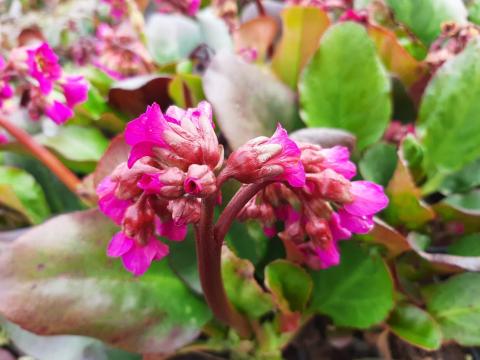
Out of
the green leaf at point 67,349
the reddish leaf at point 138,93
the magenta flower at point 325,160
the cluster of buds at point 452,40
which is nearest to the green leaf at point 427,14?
the cluster of buds at point 452,40

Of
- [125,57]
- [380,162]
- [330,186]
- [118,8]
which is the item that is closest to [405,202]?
[380,162]

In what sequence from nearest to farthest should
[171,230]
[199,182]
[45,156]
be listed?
[199,182] → [171,230] → [45,156]

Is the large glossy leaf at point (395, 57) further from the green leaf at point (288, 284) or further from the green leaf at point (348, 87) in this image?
the green leaf at point (288, 284)

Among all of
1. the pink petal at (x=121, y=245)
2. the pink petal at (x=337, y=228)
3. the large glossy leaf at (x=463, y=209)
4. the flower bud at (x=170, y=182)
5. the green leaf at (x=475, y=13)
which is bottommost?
the large glossy leaf at (x=463, y=209)

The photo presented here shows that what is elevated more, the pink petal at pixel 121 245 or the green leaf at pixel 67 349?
the pink petal at pixel 121 245

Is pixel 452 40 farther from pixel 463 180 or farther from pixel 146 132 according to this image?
pixel 146 132

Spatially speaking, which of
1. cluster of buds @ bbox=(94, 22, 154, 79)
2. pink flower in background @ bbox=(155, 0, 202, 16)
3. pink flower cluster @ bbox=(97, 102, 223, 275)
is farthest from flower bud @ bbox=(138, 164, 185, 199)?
pink flower in background @ bbox=(155, 0, 202, 16)

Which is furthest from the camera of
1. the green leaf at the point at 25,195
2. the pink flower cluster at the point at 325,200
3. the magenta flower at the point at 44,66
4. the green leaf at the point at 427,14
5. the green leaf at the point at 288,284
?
the green leaf at the point at 427,14

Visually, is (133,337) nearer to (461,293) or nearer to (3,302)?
(3,302)
